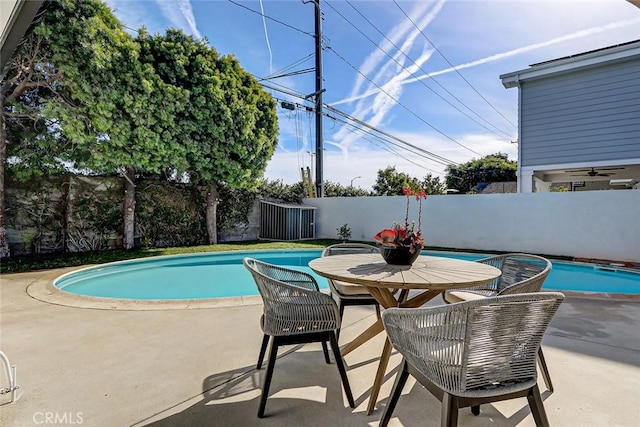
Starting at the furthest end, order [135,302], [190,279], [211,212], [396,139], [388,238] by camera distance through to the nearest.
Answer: [396,139], [211,212], [190,279], [135,302], [388,238]

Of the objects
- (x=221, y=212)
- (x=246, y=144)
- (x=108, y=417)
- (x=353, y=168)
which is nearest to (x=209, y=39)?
(x=246, y=144)

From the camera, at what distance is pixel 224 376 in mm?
2230

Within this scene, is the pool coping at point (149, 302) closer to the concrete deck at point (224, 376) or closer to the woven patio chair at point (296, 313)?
the concrete deck at point (224, 376)

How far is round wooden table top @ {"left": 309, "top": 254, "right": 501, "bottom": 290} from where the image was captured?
1.86 m

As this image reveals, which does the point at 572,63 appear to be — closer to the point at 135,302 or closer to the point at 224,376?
the point at 224,376

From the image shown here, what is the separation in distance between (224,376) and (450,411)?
1.55 meters

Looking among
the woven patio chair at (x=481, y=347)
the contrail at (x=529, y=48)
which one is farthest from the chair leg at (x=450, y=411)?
the contrail at (x=529, y=48)

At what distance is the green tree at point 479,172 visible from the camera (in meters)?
24.7

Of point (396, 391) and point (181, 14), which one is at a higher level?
point (181, 14)

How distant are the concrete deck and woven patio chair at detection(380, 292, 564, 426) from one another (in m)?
0.53

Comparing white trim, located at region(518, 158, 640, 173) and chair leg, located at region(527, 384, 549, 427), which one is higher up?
white trim, located at region(518, 158, 640, 173)

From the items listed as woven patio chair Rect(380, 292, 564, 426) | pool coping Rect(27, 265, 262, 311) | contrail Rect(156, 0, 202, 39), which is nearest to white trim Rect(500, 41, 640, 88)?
contrail Rect(156, 0, 202, 39)

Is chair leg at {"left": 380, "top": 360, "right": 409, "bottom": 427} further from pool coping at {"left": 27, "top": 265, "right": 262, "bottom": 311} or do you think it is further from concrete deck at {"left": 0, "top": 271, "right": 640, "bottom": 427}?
pool coping at {"left": 27, "top": 265, "right": 262, "bottom": 311}

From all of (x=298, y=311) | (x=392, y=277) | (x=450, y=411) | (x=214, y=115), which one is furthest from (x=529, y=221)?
(x=214, y=115)
